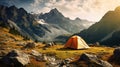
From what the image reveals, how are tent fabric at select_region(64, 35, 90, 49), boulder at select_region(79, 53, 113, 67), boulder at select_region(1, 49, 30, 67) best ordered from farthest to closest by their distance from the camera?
tent fabric at select_region(64, 35, 90, 49), boulder at select_region(79, 53, 113, 67), boulder at select_region(1, 49, 30, 67)

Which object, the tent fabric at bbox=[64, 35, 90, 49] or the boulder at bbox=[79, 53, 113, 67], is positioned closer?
the boulder at bbox=[79, 53, 113, 67]

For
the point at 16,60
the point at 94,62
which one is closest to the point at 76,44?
the point at 94,62

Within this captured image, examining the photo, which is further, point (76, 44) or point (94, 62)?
point (76, 44)

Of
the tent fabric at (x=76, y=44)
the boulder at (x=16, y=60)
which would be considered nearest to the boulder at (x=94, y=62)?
the boulder at (x=16, y=60)

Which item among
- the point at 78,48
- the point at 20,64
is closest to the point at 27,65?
the point at 20,64

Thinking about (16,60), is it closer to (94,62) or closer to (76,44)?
(94,62)

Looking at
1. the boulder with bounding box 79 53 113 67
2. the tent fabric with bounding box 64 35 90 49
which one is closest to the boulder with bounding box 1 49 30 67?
the boulder with bounding box 79 53 113 67

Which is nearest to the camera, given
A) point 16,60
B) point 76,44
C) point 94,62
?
point 16,60

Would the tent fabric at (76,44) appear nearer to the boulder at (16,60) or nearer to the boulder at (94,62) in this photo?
the boulder at (94,62)

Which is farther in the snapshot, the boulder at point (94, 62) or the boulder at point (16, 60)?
the boulder at point (94, 62)

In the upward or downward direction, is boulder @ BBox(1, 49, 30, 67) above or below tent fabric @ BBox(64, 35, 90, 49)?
below

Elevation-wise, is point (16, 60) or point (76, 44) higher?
point (76, 44)

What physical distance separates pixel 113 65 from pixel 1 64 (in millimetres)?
22038

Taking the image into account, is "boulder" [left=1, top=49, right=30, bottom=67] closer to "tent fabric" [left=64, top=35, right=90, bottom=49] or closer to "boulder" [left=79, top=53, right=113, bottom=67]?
"boulder" [left=79, top=53, right=113, bottom=67]
